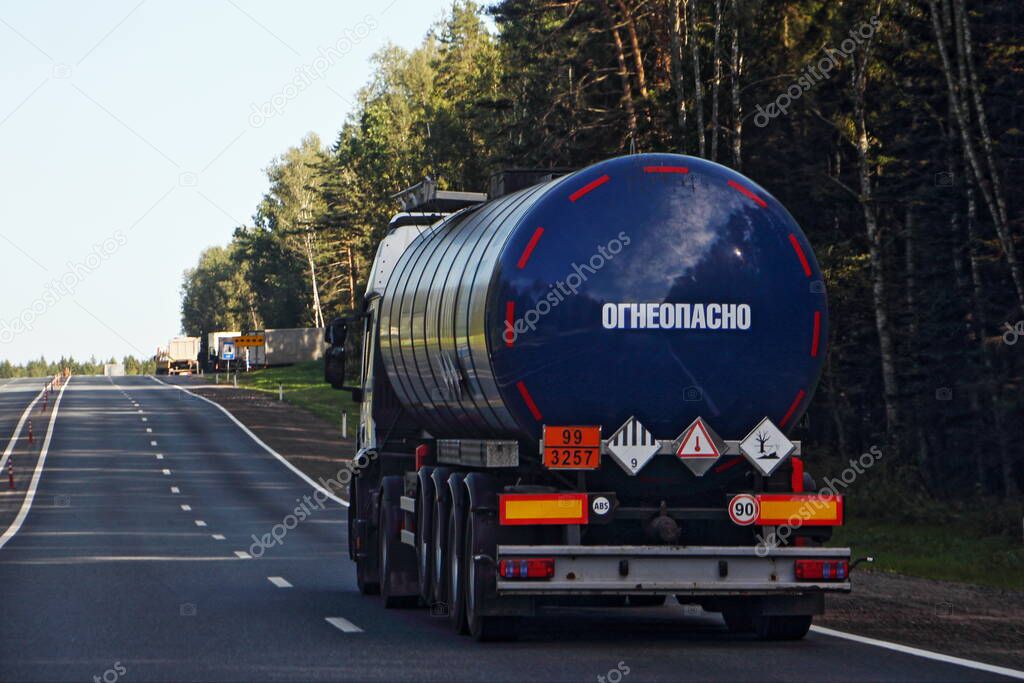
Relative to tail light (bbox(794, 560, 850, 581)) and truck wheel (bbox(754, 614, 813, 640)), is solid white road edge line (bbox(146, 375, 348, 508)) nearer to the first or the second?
truck wheel (bbox(754, 614, 813, 640))

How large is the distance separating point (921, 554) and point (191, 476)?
28.5 metres

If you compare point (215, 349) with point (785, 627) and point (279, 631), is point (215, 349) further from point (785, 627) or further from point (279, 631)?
point (785, 627)

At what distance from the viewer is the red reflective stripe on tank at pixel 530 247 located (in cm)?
1321

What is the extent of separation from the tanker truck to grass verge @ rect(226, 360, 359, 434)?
152ft

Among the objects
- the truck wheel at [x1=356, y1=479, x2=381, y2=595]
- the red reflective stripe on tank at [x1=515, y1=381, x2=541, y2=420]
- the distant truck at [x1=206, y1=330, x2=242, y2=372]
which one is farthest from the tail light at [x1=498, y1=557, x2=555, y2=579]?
the distant truck at [x1=206, y1=330, x2=242, y2=372]

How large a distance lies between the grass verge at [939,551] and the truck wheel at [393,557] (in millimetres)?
6170

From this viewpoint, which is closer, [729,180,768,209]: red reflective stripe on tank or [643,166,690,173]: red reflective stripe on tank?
[643,166,690,173]: red reflective stripe on tank

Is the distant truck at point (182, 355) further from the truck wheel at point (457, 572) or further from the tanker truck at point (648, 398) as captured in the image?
the tanker truck at point (648, 398)

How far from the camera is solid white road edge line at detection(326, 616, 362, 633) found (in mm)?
14930

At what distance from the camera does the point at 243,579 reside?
70.5 feet

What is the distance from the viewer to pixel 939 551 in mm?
24406

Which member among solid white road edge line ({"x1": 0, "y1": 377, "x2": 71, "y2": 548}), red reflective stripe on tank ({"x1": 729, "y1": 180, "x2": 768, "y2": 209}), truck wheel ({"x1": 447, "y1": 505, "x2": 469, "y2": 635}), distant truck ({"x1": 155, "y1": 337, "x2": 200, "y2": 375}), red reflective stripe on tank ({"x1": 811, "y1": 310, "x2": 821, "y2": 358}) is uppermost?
distant truck ({"x1": 155, "y1": 337, "x2": 200, "y2": 375})

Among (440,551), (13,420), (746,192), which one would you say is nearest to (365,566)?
(440,551)

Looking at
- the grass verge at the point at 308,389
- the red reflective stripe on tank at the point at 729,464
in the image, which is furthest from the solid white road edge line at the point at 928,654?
the grass verge at the point at 308,389
